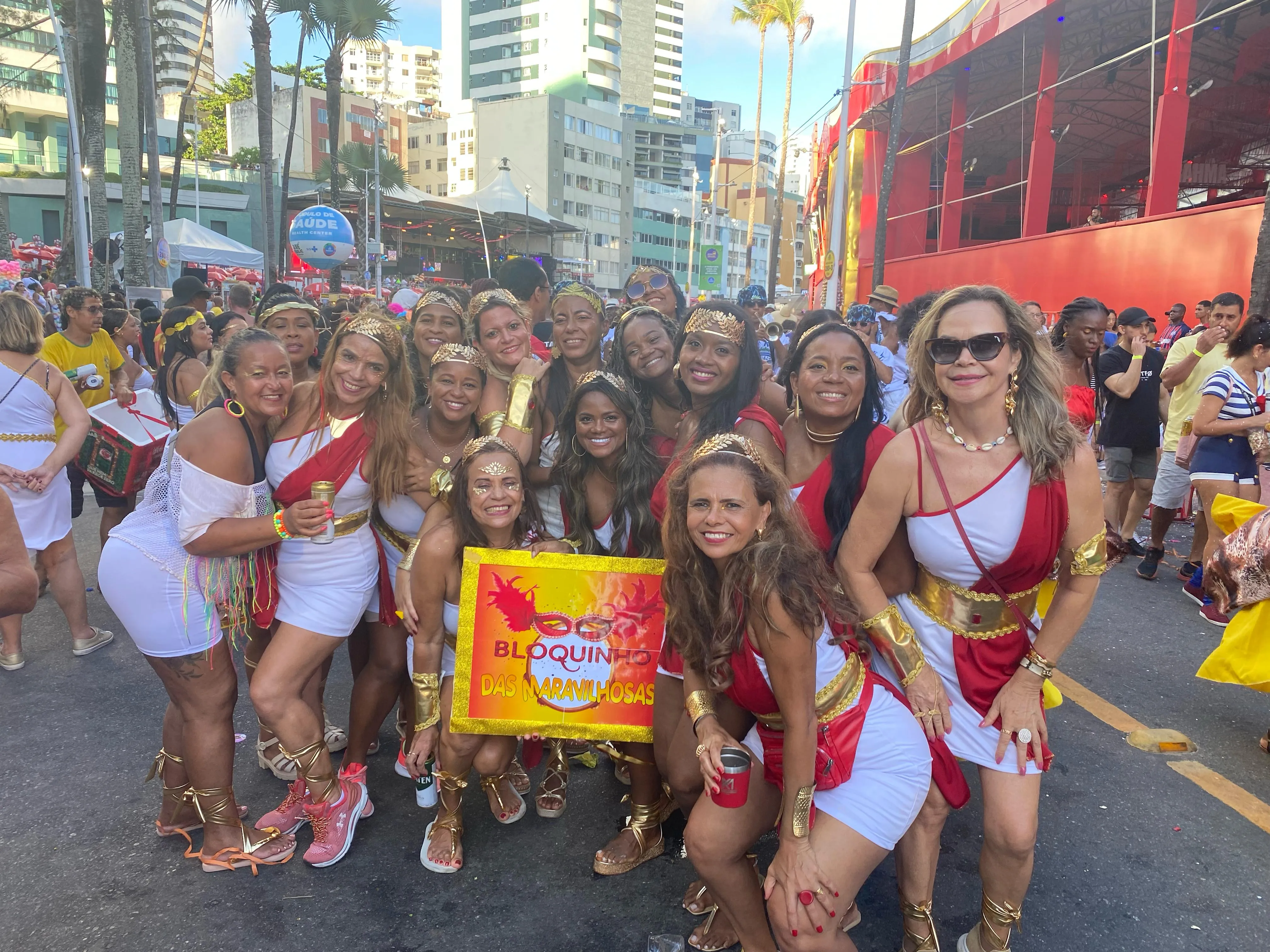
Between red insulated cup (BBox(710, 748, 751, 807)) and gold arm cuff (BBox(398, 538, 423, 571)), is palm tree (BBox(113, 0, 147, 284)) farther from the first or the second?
red insulated cup (BBox(710, 748, 751, 807))

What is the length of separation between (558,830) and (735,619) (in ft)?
4.84

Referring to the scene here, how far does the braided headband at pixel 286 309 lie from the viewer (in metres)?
4.41

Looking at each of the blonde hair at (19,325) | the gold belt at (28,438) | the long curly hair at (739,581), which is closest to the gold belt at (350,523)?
the long curly hair at (739,581)

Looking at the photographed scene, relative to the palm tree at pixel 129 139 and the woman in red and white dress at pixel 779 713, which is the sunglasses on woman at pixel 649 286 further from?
the palm tree at pixel 129 139

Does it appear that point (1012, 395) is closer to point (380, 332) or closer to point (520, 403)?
point (520, 403)

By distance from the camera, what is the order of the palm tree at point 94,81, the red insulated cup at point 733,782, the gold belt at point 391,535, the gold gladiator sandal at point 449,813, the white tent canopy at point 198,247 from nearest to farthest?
the red insulated cup at point 733,782
the gold gladiator sandal at point 449,813
the gold belt at point 391,535
the palm tree at point 94,81
the white tent canopy at point 198,247

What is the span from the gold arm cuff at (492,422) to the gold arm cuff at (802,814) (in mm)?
2003

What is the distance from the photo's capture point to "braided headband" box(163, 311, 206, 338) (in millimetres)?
6527

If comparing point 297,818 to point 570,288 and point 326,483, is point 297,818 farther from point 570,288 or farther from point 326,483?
point 570,288

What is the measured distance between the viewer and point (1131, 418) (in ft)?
22.0

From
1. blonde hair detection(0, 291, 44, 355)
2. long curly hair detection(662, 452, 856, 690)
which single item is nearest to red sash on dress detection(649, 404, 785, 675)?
long curly hair detection(662, 452, 856, 690)

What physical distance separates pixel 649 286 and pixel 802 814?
4.45 m

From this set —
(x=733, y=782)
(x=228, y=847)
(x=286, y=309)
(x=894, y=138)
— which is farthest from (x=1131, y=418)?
(x=894, y=138)

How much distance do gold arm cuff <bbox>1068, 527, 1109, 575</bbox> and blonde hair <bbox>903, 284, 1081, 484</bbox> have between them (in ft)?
0.78
